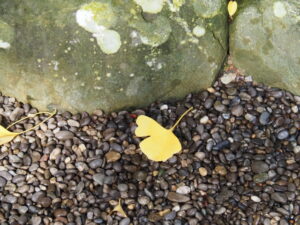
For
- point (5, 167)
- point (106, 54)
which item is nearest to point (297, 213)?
point (106, 54)

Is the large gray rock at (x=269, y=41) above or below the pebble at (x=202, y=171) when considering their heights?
above

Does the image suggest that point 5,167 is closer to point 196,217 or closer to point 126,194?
point 126,194

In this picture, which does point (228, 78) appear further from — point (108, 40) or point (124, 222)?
point (124, 222)

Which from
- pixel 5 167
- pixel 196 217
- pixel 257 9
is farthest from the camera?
pixel 257 9

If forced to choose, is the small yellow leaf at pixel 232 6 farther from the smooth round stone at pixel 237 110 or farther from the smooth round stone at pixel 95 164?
the smooth round stone at pixel 95 164

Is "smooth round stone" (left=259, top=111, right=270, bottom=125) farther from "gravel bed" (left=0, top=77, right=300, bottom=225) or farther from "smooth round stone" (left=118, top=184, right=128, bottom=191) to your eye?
"smooth round stone" (left=118, top=184, right=128, bottom=191)

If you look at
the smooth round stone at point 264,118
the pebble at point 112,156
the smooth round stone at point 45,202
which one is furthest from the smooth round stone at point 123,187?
the smooth round stone at point 264,118

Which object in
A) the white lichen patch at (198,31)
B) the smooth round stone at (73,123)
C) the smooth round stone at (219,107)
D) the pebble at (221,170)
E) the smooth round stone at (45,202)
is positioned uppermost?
the white lichen patch at (198,31)

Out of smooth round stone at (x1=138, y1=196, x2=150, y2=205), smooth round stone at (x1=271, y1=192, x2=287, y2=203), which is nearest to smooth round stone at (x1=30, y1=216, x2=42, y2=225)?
smooth round stone at (x1=138, y1=196, x2=150, y2=205)
